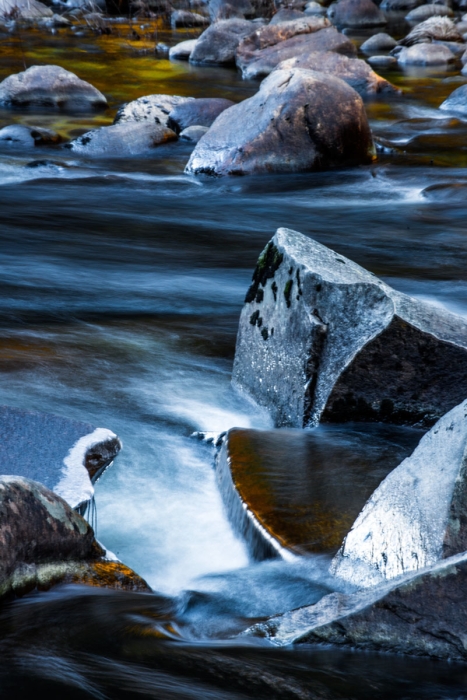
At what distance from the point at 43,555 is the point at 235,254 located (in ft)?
17.6

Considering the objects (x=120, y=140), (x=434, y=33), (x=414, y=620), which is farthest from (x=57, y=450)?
(x=434, y=33)

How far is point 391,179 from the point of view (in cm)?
1011

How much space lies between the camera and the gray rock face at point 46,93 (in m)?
14.7

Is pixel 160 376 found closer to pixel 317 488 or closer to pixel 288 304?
pixel 288 304

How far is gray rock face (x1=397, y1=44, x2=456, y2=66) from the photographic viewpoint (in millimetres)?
19875

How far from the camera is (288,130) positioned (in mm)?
10188

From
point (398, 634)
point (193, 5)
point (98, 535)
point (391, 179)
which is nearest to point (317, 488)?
point (98, 535)

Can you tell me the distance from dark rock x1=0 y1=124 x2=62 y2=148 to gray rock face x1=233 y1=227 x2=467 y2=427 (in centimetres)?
Answer: 876

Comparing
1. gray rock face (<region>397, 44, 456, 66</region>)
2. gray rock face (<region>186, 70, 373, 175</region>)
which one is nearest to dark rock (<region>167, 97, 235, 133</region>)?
gray rock face (<region>186, 70, 373, 175</region>)

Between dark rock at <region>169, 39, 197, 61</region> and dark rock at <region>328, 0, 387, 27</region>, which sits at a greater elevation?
dark rock at <region>328, 0, 387, 27</region>

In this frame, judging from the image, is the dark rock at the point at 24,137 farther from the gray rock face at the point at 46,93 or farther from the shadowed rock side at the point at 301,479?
the shadowed rock side at the point at 301,479

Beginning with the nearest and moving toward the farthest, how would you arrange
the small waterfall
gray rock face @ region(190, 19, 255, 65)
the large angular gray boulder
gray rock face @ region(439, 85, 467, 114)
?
the large angular gray boulder → the small waterfall → gray rock face @ region(439, 85, 467, 114) → gray rock face @ region(190, 19, 255, 65)

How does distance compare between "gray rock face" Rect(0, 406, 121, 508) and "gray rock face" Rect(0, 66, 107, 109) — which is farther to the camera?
"gray rock face" Rect(0, 66, 107, 109)

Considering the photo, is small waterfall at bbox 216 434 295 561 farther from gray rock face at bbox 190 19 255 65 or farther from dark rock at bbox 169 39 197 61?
dark rock at bbox 169 39 197 61
